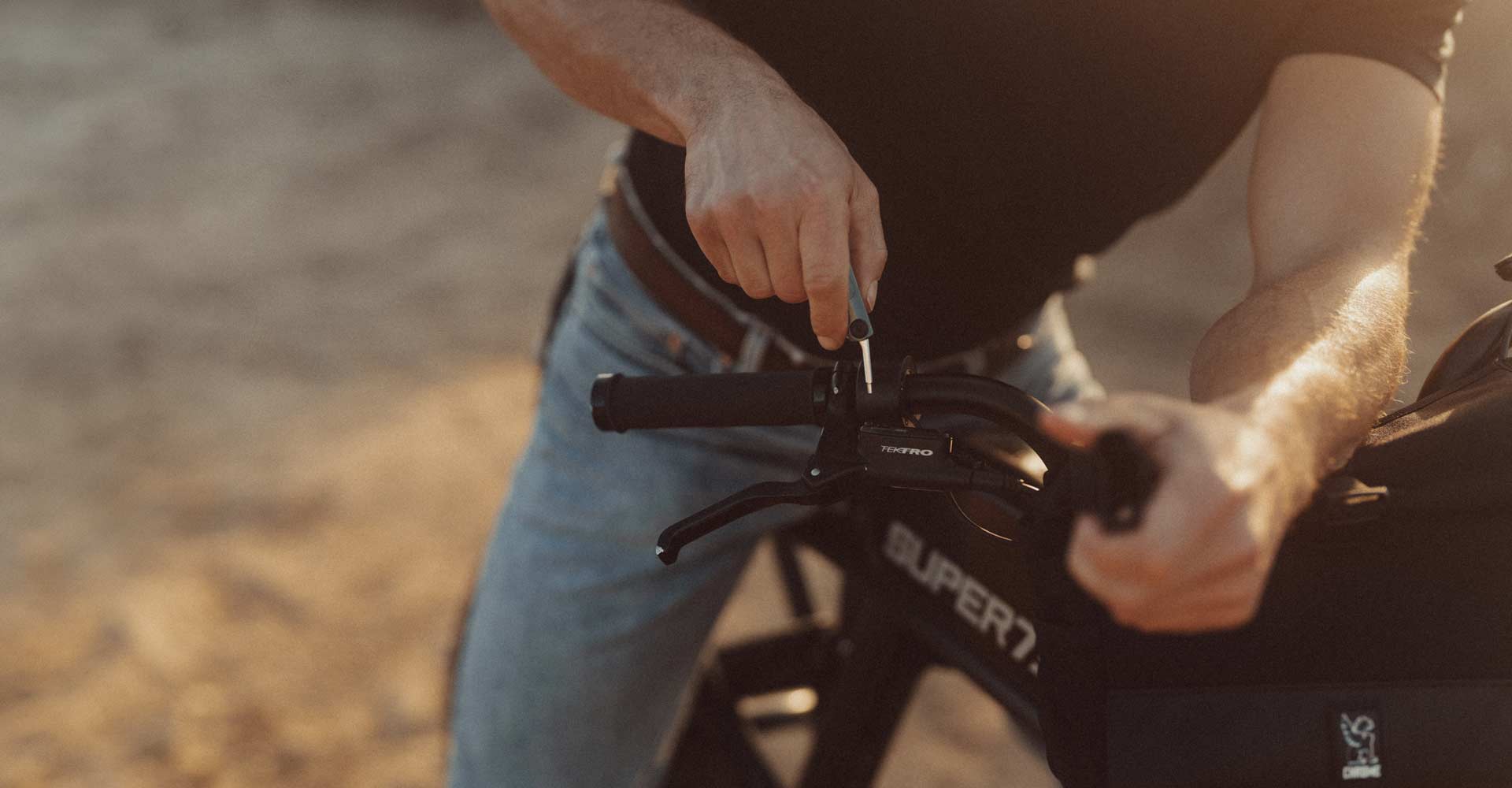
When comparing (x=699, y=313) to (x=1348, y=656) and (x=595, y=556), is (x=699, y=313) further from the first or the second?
(x=1348, y=656)

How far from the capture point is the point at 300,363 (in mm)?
4496

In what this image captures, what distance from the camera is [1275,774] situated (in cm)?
85

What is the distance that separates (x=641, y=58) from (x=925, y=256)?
45 cm

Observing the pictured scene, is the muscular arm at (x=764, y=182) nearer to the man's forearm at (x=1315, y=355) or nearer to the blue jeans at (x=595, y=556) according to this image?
the man's forearm at (x=1315, y=355)

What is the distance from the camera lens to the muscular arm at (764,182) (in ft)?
2.97

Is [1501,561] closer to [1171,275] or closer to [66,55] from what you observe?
[1171,275]

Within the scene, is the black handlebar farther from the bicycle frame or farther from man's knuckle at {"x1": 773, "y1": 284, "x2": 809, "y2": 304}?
the bicycle frame

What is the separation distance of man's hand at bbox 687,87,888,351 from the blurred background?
0.84 m

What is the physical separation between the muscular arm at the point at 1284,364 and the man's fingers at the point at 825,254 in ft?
0.87

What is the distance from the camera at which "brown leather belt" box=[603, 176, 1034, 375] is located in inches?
57.0

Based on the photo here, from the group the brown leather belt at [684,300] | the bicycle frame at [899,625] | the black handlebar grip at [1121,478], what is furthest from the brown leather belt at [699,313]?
the black handlebar grip at [1121,478]

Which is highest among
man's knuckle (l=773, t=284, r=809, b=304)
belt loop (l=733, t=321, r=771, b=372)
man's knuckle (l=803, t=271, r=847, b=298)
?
belt loop (l=733, t=321, r=771, b=372)

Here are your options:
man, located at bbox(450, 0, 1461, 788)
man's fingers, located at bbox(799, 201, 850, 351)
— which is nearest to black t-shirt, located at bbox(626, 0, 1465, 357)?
man, located at bbox(450, 0, 1461, 788)

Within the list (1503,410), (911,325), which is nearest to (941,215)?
(911,325)
